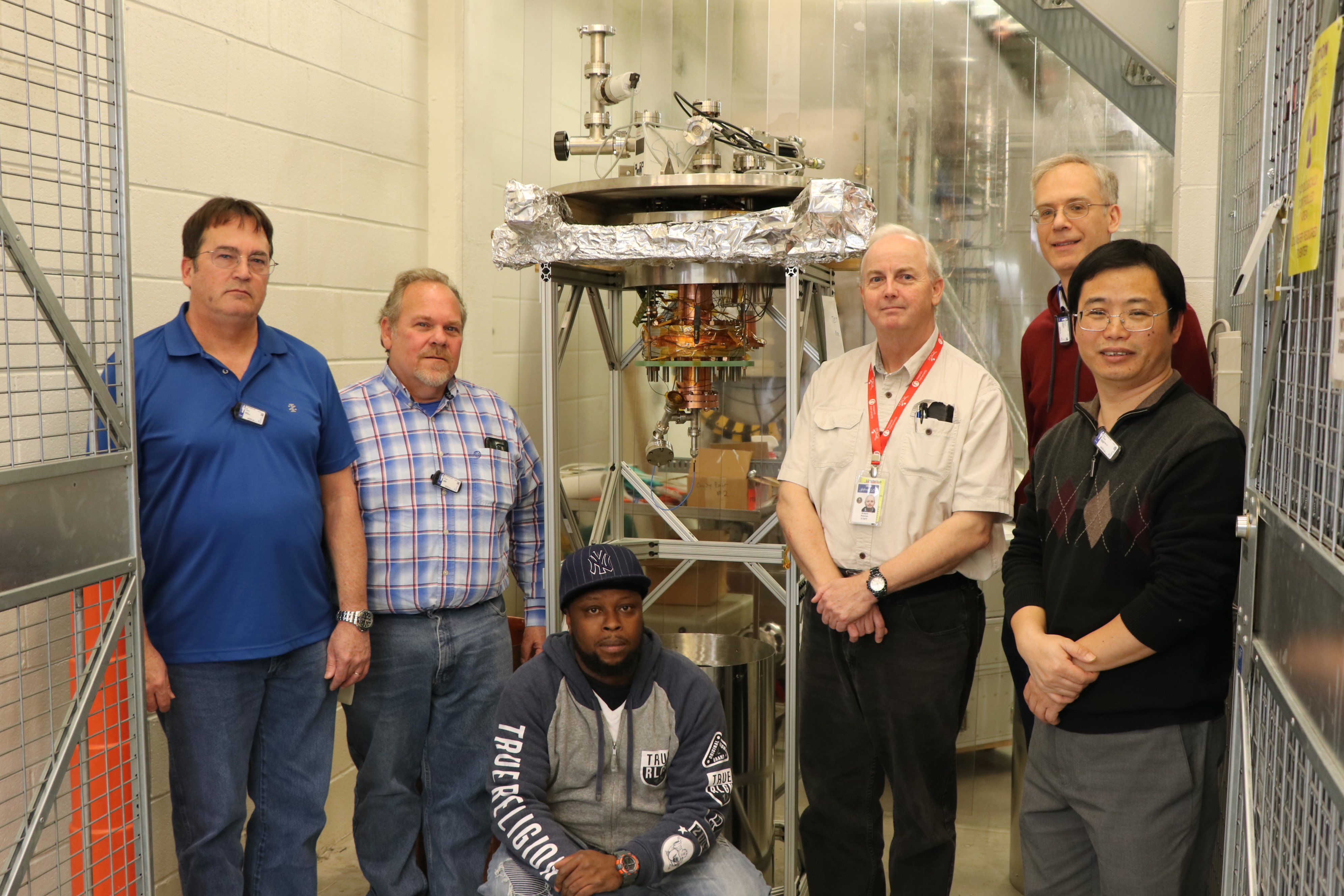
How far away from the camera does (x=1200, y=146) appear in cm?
246

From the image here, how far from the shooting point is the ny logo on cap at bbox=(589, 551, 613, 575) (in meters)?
2.09

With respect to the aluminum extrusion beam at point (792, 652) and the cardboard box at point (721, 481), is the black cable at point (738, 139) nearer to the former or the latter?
the aluminum extrusion beam at point (792, 652)

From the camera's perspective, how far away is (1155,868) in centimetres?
160

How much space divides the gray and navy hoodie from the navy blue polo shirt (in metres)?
0.50

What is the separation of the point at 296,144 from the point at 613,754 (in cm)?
190

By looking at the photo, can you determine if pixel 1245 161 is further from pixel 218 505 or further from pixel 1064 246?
pixel 218 505

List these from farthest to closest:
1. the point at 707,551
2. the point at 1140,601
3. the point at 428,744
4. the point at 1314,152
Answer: the point at 707,551 → the point at 428,744 → the point at 1140,601 → the point at 1314,152

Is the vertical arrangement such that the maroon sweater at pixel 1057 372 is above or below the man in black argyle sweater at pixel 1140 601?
above

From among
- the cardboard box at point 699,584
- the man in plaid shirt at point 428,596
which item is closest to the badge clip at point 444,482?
the man in plaid shirt at point 428,596

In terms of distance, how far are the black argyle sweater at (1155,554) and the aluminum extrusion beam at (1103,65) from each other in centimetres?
179

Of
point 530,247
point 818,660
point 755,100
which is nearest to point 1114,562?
point 818,660

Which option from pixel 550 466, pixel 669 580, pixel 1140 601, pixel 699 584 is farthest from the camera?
pixel 699 584

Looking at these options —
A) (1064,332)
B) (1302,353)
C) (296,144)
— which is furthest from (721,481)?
(1302,353)

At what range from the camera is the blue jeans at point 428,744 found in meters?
2.37
